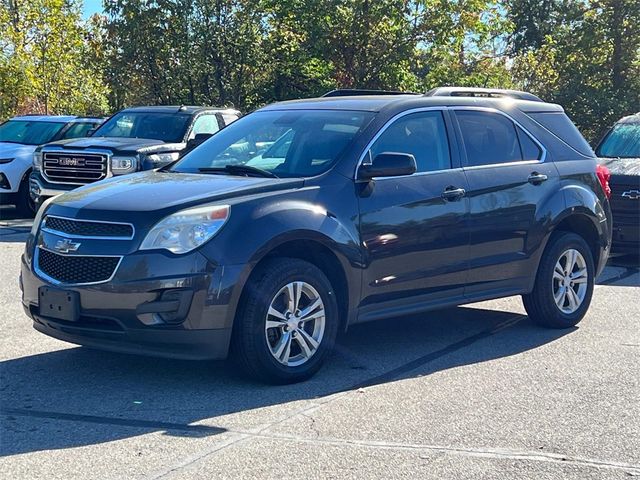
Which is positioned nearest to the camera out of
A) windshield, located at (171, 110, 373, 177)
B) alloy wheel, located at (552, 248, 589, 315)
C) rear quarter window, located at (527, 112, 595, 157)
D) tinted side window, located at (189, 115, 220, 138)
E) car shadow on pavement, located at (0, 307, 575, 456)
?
car shadow on pavement, located at (0, 307, 575, 456)

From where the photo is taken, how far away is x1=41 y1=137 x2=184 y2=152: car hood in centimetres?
1321

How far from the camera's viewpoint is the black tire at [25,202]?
15.7 m

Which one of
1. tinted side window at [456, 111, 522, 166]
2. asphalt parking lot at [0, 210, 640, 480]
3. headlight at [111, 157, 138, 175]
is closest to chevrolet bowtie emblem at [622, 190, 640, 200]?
asphalt parking lot at [0, 210, 640, 480]

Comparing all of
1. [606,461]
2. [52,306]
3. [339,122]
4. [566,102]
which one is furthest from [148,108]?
[566,102]

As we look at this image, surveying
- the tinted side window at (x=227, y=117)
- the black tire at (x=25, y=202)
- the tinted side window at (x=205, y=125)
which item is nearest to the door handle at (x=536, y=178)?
the tinted side window at (x=205, y=125)

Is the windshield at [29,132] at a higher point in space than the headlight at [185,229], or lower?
higher

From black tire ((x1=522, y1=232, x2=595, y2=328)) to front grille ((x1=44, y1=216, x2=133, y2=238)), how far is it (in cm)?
356

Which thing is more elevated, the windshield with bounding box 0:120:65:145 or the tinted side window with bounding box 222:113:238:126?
the tinted side window with bounding box 222:113:238:126

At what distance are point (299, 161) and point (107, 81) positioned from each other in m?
20.6

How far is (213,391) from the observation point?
5.82m

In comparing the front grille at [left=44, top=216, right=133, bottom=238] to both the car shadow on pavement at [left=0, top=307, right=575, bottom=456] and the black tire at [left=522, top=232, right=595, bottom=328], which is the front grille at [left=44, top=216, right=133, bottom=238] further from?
the black tire at [left=522, top=232, right=595, bottom=328]

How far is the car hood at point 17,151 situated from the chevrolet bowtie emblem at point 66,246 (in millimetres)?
10502

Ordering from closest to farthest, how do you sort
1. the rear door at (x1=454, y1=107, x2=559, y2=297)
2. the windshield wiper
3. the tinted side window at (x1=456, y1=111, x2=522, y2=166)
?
A: the windshield wiper → the rear door at (x1=454, y1=107, x2=559, y2=297) → the tinted side window at (x1=456, y1=111, x2=522, y2=166)

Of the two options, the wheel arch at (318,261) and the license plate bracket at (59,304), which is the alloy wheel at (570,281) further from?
the license plate bracket at (59,304)
